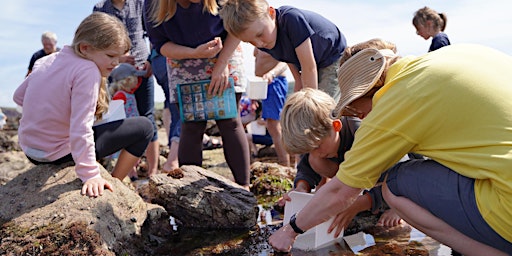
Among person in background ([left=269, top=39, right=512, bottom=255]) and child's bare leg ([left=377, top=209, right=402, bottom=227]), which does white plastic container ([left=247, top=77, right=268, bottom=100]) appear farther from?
person in background ([left=269, top=39, right=512, bottom=255])

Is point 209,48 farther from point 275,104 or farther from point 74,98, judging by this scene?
point 275,104

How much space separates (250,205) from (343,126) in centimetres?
94

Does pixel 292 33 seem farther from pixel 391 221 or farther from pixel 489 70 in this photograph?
pixel 489 70

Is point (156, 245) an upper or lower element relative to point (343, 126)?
lower

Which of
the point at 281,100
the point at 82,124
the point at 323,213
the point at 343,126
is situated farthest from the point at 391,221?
the point at 281,100

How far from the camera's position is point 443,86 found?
2.18m

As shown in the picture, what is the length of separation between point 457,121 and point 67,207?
2.36 metres

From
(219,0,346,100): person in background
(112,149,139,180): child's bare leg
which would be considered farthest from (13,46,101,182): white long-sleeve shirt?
(219,0,346,100): person in background

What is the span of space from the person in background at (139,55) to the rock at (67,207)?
2.14 meters

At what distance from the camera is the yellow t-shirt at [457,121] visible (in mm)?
2162

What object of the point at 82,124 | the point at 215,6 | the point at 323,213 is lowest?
the point at 323,213

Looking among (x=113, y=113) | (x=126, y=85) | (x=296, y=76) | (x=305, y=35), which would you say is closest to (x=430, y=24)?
(x=296, y=76)

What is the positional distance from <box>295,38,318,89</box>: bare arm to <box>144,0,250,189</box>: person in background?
2.12 ft

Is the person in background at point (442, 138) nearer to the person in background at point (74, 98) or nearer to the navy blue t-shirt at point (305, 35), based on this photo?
the navy blue t-shirt at point (305, 35)
